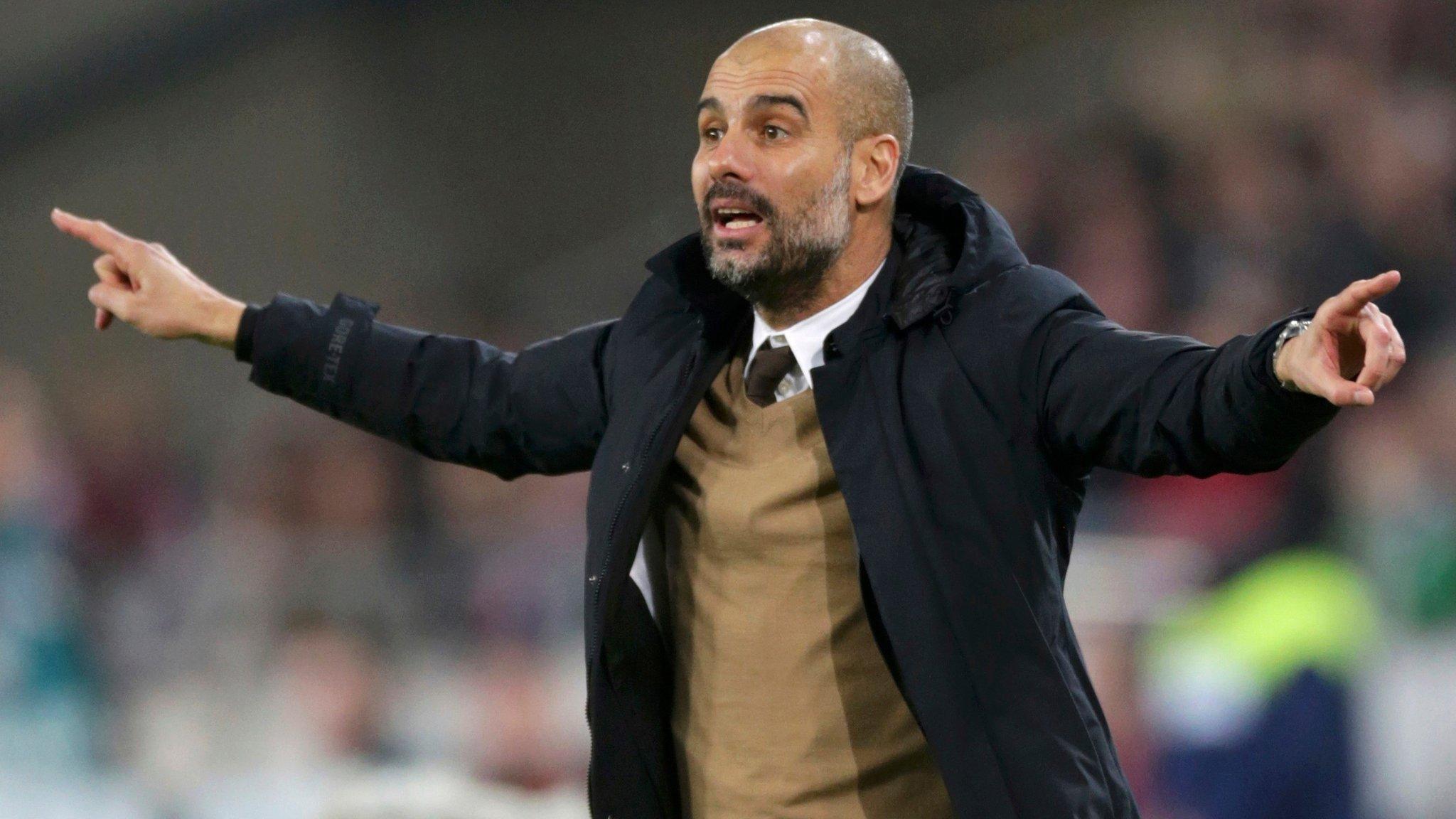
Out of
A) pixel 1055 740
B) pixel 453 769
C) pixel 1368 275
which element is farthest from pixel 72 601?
pixel 1055 740

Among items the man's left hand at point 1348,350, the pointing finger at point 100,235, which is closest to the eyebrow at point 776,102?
the man's left hand at point 1348,350

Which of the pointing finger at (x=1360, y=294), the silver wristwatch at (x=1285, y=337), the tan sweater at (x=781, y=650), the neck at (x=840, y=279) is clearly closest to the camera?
the pointing finger at (x=1360, y=294)

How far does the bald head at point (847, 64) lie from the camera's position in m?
2.30

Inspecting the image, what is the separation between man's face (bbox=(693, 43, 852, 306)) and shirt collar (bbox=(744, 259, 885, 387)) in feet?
0.20

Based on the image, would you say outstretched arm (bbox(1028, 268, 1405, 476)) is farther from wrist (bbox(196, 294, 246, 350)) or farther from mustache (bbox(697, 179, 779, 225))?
wrist (bbox(196, 294, 246, 350))

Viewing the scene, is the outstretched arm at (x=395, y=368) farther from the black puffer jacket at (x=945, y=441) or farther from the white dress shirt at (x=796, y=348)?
the white dress shirt at (x=796, y=348)

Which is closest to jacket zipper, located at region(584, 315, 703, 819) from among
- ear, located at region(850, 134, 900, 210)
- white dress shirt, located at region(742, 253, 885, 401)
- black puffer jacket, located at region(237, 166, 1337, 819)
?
black puffer jacket, located at region(237, 166, 1337, 819)

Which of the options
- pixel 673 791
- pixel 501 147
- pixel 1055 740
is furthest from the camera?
pixel 501 147

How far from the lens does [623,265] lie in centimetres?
661

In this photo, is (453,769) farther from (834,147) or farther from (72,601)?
(834,147)

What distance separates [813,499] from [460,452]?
58 cm

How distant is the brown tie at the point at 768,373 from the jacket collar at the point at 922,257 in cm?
10

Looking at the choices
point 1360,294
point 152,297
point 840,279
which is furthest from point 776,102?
point 152,297

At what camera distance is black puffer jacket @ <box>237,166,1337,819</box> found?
1.96 metres
